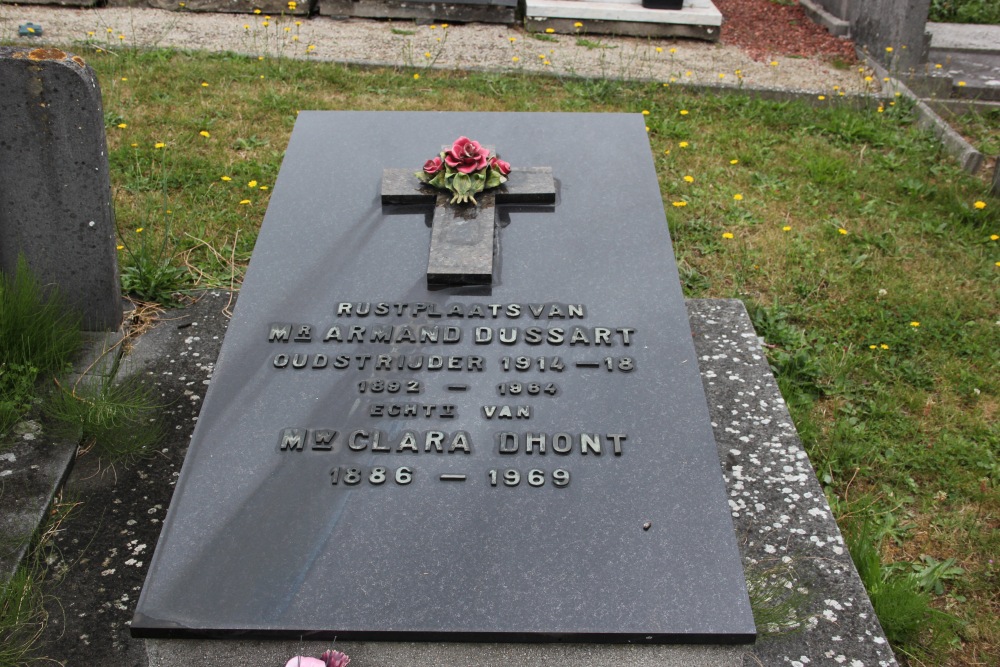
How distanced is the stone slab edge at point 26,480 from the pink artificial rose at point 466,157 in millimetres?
1532

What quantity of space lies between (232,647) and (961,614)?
222cm

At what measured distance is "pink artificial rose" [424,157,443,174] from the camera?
9.08ft

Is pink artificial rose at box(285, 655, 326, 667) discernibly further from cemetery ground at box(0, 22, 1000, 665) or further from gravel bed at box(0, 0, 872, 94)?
gravel bed at box(0, 0, 872, 94)

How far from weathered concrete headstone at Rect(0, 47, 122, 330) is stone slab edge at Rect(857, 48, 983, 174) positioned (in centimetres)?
461

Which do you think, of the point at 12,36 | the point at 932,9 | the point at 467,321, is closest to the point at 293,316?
the point at 467,321

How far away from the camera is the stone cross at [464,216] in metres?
2.56

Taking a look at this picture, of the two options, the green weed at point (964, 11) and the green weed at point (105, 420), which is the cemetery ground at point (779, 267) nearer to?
the green weed at point (105, 420)

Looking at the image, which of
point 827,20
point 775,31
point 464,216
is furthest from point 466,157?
point 827,20

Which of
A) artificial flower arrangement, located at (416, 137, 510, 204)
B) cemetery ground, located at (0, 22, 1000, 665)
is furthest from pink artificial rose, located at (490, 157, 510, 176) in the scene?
cemetery ground, located at (0, 22, 1000, 665)

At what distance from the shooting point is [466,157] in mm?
2750

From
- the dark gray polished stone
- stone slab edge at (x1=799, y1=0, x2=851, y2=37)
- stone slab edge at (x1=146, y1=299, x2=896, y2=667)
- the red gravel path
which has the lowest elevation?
stone slab edge at (x1=146, y1=299, x2=896, y2=667)

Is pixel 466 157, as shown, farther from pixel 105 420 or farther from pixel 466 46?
pixel 466 46

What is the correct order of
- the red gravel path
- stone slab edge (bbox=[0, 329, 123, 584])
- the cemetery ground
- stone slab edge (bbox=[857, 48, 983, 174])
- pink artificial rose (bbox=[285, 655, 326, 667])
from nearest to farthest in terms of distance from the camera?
pink artificial rose (bbox=[285, 655, 326, 667]), stone slab edge (bbox=[0, 329, 123, 584]), the cemetery ground, stone slab edge (bbox=[857, 48, 983, 174]), the red gravel path

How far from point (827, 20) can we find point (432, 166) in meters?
6.36
